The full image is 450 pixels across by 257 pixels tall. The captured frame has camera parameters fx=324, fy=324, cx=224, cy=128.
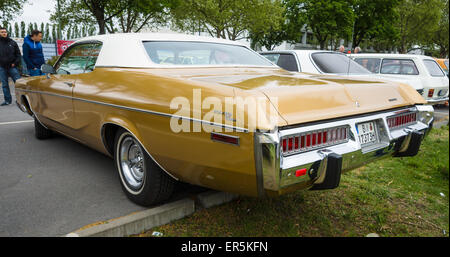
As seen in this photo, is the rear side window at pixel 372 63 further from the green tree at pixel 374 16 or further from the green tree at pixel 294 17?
the green tree at pixel 374 16

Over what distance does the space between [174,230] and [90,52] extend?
7.13 ft

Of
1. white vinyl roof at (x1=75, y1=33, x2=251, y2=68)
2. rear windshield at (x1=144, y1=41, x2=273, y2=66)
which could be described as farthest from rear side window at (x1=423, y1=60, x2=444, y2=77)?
white vinyl roof at (x1=75, y1=33, x2=251, y2=68)

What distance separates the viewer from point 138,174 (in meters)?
2.95

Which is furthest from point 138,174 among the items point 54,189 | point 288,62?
point 288,62

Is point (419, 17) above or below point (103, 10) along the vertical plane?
above

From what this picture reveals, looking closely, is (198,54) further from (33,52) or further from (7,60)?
(7,60)

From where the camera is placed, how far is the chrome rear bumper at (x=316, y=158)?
1.84m

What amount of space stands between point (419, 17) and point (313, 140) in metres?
41.2

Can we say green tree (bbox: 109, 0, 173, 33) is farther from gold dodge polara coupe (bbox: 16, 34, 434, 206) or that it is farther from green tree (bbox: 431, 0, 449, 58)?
green tree (bbox: 431, 0, 449, 58)

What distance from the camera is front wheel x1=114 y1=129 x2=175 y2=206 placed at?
261 cm

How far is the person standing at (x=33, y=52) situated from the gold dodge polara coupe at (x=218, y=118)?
19.1 ft

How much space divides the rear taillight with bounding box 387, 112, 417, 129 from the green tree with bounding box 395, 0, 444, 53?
1455 inches
